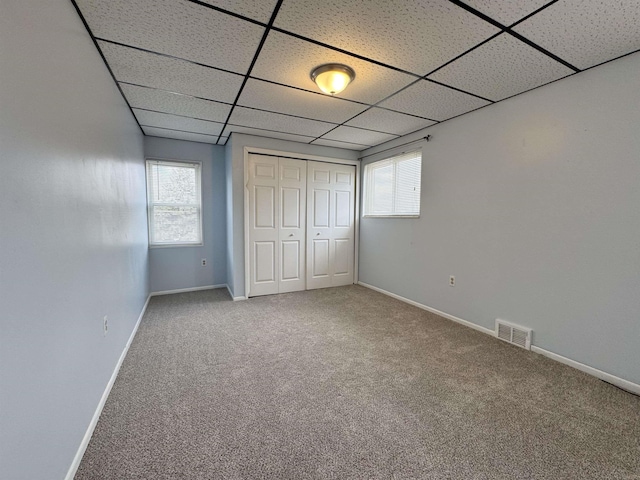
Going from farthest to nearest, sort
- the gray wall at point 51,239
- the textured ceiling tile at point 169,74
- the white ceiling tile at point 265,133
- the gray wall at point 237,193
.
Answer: the gray wall at point 237,193 → the white ceiling tile at point 265,133 → the textured ceiling tile at point 169,74 → the gray wall at point 51,239

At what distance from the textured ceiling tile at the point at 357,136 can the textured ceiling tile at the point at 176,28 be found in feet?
6.17

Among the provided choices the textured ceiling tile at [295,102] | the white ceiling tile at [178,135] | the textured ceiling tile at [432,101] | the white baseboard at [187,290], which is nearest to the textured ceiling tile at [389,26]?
the textured ceiling tile at [432,101]

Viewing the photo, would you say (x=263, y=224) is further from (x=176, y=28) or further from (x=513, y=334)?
(x=513, y=334)

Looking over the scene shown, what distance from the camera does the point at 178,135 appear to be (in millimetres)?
3902

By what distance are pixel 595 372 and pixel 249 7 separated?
341 cm

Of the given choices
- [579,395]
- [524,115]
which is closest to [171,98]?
[524,115]

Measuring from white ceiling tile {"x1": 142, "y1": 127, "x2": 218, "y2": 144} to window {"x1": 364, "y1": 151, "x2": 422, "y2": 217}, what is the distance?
2528mm

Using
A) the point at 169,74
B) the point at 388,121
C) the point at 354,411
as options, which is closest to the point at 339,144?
the point at 388,121

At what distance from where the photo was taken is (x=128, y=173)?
275 cm

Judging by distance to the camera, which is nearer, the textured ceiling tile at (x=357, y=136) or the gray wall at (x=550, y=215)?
the gray wall at (x=550, y=215)

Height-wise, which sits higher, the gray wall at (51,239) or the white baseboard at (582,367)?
the gray wall at (51,239)

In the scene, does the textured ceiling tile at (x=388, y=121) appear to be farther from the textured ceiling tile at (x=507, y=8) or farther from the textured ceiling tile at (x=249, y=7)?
the textured ceiling tile at (x=249, y=7)

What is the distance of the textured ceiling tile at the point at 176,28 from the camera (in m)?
1.50

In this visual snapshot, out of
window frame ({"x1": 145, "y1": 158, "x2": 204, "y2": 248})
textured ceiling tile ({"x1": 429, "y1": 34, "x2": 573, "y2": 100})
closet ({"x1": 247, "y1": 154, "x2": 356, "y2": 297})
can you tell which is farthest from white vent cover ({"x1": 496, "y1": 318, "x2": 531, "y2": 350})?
window frame ({"x1": 145, "y1": 158, "x2": 204, "y2": 248})
